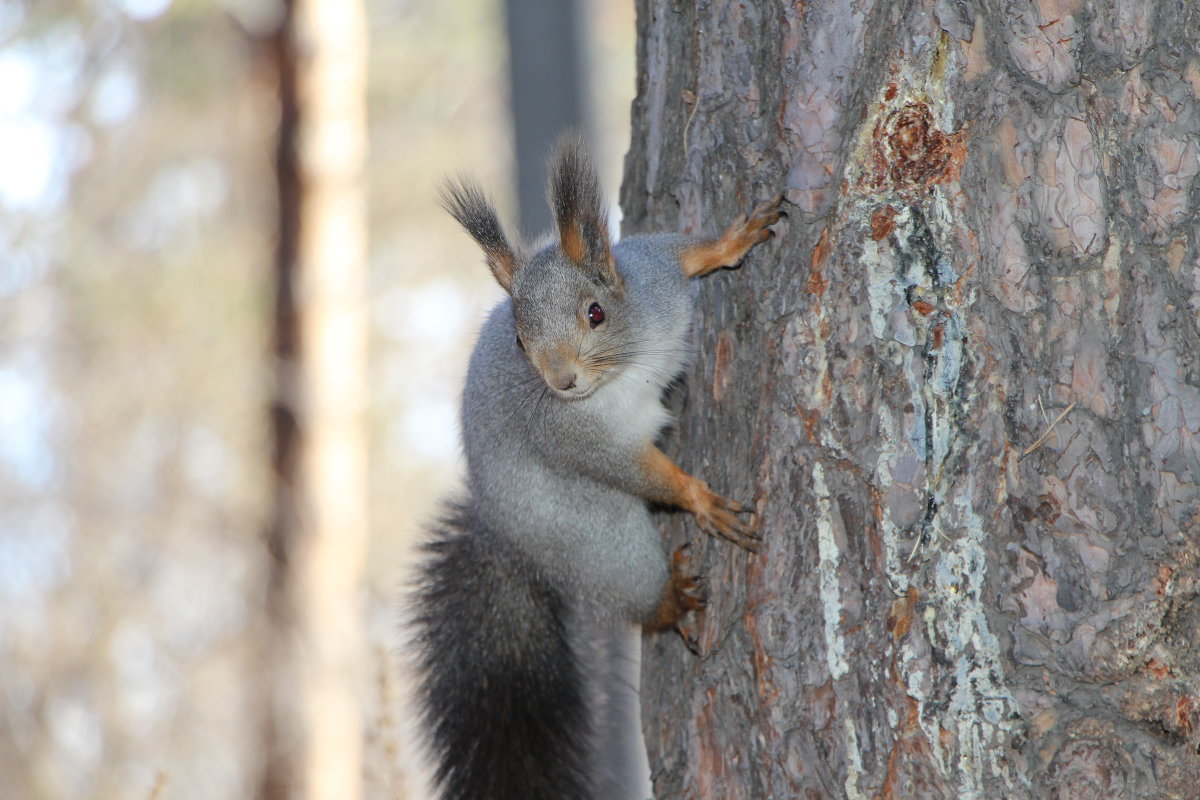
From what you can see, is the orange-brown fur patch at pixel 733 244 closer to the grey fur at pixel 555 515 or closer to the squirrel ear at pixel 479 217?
the grey fur at pixel 555 515

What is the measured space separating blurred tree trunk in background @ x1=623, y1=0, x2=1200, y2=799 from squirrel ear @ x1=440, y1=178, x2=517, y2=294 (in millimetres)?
627

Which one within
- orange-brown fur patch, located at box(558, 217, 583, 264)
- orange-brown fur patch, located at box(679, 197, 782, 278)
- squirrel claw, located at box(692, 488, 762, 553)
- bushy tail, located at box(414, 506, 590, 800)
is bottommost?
bushy tail, located at box(414, 506, 590, 800)

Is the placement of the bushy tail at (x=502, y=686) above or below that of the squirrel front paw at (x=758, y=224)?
below

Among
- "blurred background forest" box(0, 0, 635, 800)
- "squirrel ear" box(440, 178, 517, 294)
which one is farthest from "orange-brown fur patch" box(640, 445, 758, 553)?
"blurred background forest" box(0, 0, 635, 800)

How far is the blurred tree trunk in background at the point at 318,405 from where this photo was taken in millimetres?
5160

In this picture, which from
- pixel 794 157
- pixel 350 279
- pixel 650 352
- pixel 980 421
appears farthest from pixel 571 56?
pixel 980 421

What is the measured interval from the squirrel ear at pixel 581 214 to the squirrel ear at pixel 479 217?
0.11m

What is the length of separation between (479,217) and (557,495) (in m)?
0.52

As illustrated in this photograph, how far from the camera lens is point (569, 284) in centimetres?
191

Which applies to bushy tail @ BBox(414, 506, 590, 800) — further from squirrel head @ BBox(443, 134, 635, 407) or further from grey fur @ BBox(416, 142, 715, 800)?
squirrel head @ BBox(443, 134, 635, 407)

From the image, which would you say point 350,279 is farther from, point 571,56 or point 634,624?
point 634,624

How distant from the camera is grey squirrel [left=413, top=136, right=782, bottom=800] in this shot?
6.06ft

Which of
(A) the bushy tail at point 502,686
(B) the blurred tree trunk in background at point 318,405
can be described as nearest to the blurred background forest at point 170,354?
(B) the blurred tree trunk in background at point 318,405

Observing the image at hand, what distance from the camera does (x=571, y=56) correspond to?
13.9 feet
